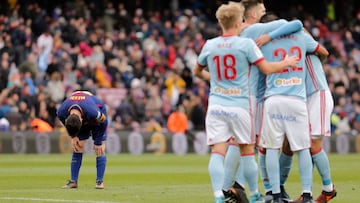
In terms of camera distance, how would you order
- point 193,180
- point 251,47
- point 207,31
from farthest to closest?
point 207,31, point 193,180, point 251,47

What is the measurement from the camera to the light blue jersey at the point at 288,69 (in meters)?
12.6

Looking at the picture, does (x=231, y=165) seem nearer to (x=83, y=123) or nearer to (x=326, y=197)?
(x=326, y=197)

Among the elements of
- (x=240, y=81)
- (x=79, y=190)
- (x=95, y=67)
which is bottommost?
(x=79, y=190)

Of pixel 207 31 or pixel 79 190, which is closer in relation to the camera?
pixel 79 190

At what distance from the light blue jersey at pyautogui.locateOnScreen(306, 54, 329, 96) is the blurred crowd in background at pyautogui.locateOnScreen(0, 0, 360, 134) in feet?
53.1

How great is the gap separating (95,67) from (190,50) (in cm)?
423

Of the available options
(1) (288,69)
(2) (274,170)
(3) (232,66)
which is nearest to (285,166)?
(2) (274,170)

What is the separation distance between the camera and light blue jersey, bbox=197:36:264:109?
Result: 466 inches

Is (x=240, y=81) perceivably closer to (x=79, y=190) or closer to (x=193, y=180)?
(x=79, y=190)

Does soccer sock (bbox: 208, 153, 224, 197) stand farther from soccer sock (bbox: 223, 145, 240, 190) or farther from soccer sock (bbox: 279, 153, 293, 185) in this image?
soccer sock (bbox: 279, 153, 293, 185)

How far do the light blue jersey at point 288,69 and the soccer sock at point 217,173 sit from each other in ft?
4.27

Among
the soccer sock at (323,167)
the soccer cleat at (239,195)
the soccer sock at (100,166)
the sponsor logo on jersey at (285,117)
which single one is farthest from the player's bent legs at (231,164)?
the soccer sock at (100,166)

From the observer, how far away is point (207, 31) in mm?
37969

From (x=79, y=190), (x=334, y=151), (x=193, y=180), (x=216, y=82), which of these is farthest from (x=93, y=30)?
(x=216, y=82)
